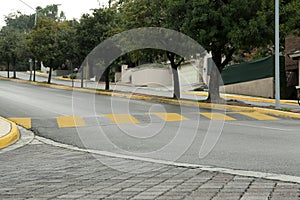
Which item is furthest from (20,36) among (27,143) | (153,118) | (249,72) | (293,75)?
(27,143)

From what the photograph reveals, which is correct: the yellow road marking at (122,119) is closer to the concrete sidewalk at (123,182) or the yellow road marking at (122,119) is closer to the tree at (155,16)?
the concrete sidewalk at (123,182)

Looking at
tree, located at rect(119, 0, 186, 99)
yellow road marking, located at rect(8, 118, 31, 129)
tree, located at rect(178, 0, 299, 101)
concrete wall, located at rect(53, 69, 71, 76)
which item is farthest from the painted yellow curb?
concrete wall, located at rect(53, 69, 71, 76)

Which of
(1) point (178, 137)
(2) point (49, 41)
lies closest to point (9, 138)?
(1) point (178, 137)

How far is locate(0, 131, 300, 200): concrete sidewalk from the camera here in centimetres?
501

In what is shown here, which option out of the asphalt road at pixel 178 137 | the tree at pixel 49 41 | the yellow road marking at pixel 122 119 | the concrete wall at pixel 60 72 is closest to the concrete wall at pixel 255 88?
the asphalt road at pixel 178 137

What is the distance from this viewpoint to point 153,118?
1505 centimetres

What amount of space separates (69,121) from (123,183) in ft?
29.1

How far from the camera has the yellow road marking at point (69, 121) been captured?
13203 mm

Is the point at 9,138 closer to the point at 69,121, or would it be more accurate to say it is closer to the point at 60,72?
the point at 69,121

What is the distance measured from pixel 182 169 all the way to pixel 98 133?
538cm

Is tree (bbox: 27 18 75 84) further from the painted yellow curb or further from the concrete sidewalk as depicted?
the concrete sidewalk

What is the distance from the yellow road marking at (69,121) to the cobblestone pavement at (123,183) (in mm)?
5632

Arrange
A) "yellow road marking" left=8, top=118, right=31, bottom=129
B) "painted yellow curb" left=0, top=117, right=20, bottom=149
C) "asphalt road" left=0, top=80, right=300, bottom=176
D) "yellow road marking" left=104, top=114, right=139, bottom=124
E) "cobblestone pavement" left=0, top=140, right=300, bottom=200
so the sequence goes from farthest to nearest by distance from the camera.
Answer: "yellow road marking" left=104, top=114, right=139, bottom=124
"yellow road marking" left=8, top=118, right=31, bottom=129
"painted yellow curb" left=0, top=117, right=20, bottom=149
"asphalt road" left=0, top=80, right=300, bottom=176
"cobblestone pavement" left=0, top=140, right=300, bottom=200

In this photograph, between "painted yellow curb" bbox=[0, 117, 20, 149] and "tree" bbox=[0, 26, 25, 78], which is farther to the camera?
"tree" bbox=[0, 26, 25, 78]
